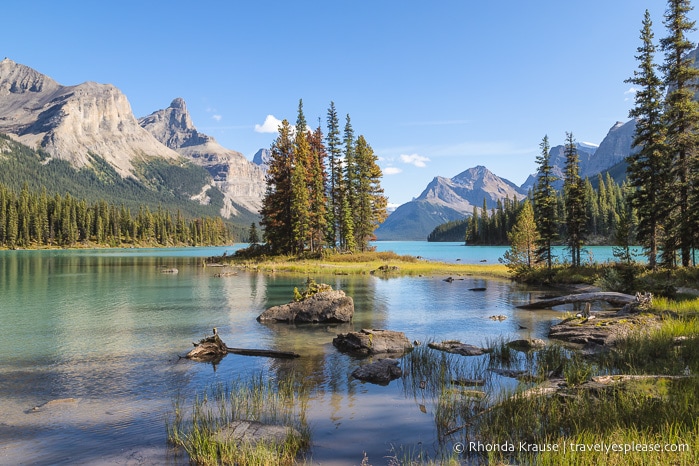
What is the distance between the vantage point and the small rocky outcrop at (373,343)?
17539 mm

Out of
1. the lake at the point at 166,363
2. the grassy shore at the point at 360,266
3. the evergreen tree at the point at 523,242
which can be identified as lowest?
the lake at the point at 166,363

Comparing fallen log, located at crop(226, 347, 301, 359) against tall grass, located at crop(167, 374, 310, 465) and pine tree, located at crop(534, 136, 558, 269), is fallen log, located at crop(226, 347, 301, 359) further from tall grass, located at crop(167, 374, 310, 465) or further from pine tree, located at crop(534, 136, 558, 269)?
pine tree, located at crop(534, 136, 558, 269)

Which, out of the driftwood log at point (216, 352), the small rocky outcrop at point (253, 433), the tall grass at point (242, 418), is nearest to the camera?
the tall grass at point (242, 418)

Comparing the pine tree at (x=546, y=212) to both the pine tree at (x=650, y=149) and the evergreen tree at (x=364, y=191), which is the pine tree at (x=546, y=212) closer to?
the pine tree at (x=650, y=149)

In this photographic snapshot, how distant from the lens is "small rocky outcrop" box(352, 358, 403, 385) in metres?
13.7

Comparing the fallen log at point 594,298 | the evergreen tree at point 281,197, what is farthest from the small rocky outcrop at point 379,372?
the evergreen tree at point 281,197

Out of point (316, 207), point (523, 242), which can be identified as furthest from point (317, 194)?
point (523, 242)

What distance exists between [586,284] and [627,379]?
33141 millimetres

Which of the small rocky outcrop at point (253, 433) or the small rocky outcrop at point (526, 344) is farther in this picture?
the small rocky outcrop at point (526, 344)

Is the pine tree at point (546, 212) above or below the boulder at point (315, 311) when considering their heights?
above

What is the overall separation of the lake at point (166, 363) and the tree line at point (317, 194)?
30528 mm

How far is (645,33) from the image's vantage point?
35625 mm

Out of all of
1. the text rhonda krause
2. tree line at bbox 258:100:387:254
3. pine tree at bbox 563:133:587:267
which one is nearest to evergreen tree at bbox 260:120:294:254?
tree line at bbox 258:100:387:254

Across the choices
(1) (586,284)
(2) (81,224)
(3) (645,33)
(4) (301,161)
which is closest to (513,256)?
(1) (586,284)
